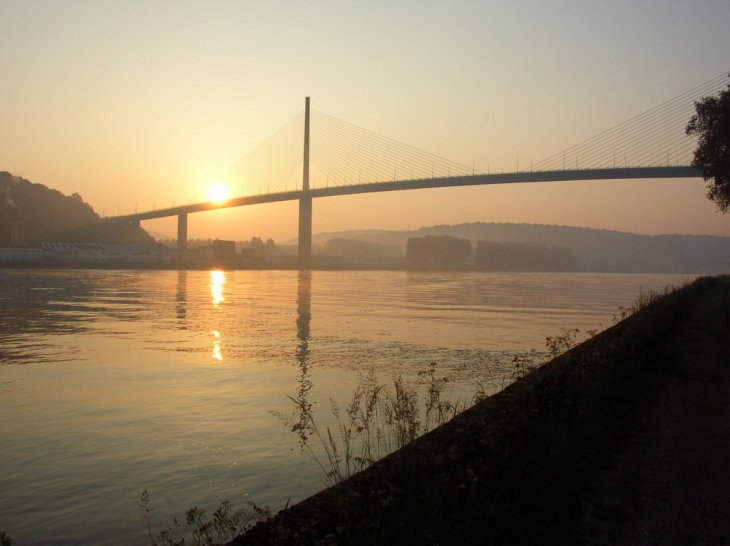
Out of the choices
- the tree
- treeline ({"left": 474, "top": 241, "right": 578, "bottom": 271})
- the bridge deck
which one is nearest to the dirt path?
the tree

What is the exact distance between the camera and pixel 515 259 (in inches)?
5236

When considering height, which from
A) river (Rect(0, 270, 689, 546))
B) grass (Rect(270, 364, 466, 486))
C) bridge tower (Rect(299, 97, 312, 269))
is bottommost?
river (Rect(0, 270, 689, 546))

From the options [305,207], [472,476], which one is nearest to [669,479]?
[472,476]

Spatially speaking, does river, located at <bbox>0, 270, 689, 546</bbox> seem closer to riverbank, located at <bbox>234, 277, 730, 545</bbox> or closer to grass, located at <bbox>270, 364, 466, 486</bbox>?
grass, located at <bbox>270, 364, 466, 486</bbox>

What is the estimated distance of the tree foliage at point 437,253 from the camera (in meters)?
120

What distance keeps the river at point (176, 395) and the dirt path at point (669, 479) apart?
222cm

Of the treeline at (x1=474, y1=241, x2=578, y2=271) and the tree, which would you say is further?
the treeline at (x1=474, y1=241, x2=578, y2=271)

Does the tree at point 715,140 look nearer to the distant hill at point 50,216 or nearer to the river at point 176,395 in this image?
the river at point 176,395

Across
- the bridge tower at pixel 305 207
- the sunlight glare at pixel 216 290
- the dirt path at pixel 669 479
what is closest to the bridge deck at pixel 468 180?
the bridge tower at pixel 305 207

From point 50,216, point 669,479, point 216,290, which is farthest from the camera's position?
point 50,216

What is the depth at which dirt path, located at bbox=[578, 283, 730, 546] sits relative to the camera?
348 centimetres

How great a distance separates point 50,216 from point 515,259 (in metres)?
88.1

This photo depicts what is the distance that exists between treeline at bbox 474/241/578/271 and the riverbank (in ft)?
391

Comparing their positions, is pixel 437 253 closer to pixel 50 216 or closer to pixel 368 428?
pixel 50 216
